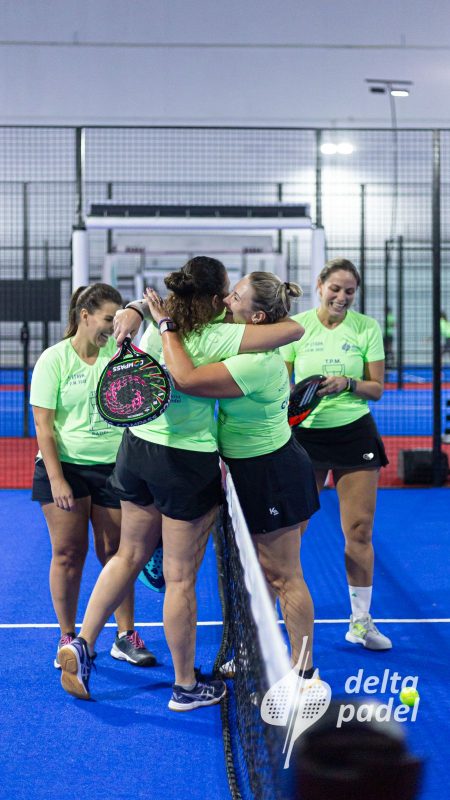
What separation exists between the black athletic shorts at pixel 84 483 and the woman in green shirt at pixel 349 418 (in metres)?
0.98

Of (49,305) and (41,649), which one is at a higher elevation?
(49,305)

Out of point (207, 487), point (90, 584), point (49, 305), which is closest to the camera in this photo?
point (207, 487)

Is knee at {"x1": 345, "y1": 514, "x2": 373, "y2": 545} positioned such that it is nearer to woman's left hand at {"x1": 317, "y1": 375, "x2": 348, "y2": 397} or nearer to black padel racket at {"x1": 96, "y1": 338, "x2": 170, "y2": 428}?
woman's left hand at {"x1": 317, "y1": 375, "x2": 348, "y2": 397}

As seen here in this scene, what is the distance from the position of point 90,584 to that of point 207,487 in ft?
6.94

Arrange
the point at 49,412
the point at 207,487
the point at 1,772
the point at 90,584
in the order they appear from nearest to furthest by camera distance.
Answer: the point at 1,772 → the point at 207,487 → the point at 49,412 → the point at 90,584

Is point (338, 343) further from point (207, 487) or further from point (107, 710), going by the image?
point (107, 710)

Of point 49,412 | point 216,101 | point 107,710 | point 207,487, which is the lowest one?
point 107,710

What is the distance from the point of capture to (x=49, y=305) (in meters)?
9.78

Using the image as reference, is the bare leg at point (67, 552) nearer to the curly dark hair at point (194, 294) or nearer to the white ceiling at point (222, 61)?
the curly dark hair at point (194, 294)

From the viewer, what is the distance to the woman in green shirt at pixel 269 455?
324 centimetres

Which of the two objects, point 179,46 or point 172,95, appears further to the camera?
point 172,95

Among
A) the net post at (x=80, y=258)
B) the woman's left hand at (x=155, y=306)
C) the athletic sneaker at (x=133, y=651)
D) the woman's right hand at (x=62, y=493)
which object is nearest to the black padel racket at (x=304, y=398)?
the woman's left hand at (x=155, y=306)

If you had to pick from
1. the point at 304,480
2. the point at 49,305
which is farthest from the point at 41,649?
the point at 49,305

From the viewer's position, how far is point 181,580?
331cm
